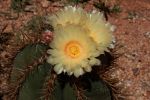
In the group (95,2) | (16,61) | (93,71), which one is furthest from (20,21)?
(93,71)

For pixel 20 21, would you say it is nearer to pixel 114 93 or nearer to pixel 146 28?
pixel 146 28

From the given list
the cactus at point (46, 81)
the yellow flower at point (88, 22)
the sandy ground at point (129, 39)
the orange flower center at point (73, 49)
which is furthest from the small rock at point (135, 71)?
the orange flower center at point (73, 49)

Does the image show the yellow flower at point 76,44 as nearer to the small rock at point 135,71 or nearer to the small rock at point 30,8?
the small rock at point 135,71

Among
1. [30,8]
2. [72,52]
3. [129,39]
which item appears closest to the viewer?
[72,52]

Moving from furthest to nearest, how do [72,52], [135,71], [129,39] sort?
[129,39], [135,71], [72,52]

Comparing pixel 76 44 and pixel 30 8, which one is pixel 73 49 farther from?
pixel 30 8

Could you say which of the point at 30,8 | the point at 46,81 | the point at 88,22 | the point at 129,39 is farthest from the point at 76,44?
the point at 30,8

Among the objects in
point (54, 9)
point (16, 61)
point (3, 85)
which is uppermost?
point (54, 9)
